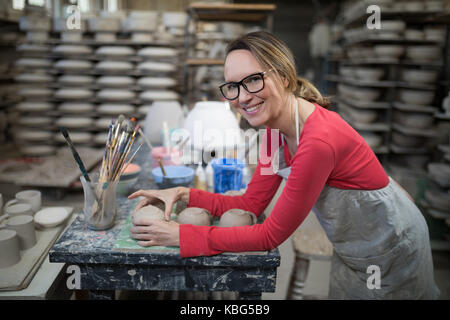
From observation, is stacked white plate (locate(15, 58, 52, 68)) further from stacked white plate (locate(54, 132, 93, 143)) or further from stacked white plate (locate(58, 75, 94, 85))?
stacked white plate (locate(54, 132, 93, 143))

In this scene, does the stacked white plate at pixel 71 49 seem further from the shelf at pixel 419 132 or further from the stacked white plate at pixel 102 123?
the shelf at pixel 419 132

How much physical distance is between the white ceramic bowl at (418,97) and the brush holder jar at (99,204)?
3946mm

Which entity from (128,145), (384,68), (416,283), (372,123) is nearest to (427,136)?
(372,123)

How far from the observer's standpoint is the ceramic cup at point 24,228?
54.1 inches

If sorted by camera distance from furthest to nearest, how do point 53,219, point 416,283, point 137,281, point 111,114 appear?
point 111,114 → point 53,219 → point 416,283 → point 137,281

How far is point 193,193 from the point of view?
4.71 feet

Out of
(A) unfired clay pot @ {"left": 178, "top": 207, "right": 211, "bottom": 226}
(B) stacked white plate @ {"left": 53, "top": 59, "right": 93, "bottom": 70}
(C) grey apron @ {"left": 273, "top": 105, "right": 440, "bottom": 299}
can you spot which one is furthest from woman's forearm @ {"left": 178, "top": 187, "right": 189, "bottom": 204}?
(B) stacked white plate @ {"left": 53, "top": 59, "right": 93, "bottom": 70}

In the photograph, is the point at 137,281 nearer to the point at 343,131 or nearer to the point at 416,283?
the point at 343,131

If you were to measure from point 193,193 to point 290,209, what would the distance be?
484 mm

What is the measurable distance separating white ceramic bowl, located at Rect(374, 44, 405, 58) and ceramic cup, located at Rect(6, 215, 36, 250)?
4301mm

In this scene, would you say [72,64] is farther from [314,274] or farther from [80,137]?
[314,274]

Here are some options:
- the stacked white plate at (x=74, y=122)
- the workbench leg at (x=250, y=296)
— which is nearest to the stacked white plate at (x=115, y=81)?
the stacked white plate at (x=74, y=122)
